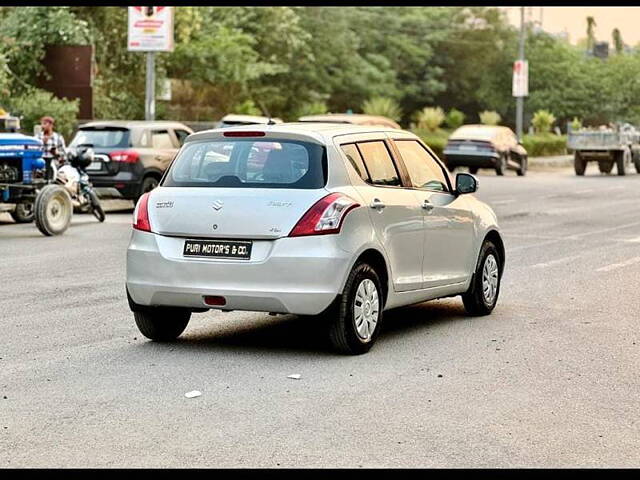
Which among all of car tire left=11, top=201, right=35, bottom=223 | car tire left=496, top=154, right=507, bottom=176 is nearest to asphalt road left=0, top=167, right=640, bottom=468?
car tire left=11, top=201, right=35, bottom=223

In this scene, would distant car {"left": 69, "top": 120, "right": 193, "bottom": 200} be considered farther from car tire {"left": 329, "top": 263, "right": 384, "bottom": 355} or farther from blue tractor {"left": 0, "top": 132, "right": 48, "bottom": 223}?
car tire {"left": 329, "top": 263, "right": 384, "bottom": 355}

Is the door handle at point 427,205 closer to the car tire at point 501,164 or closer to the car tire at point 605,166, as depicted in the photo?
the car tire at point 501,164

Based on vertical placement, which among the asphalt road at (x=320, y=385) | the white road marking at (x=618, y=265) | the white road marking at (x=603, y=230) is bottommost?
the asphalt road at (x=320, y=385)

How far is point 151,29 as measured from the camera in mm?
35312

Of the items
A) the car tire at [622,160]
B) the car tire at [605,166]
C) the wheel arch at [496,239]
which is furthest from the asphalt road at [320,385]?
the car tire at [605,166]

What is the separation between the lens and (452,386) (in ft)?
27.9

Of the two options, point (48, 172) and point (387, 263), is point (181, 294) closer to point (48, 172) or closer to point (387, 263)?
point (387, 263)

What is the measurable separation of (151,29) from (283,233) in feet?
87.5

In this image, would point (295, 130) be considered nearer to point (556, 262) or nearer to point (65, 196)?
point (556, 262)

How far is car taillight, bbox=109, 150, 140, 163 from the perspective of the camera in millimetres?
24578

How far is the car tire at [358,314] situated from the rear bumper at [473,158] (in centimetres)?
3440

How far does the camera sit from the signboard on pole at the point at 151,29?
3506cm

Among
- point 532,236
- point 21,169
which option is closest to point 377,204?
point 532,236

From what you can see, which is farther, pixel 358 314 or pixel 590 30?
pixel 590 30
